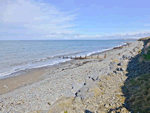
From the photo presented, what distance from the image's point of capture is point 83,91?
8672mm

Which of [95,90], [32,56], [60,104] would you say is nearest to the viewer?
[60,104]

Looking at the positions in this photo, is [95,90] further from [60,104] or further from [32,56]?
[32,56]

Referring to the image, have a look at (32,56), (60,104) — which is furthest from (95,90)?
(32,56)

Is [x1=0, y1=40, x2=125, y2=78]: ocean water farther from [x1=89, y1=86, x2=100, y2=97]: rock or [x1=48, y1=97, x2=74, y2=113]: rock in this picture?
[x1=89, y1=86, x2=100, y2=97]: rock

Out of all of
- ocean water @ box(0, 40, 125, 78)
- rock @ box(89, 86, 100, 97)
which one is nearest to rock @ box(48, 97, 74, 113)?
rock @ box(89, 86, 100, 97)

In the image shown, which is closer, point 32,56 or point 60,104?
point 60,104

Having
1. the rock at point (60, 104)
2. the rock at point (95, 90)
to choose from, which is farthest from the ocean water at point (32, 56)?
the rock at point (95, 90)

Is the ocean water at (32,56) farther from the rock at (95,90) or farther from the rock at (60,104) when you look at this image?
the rock at (95,90)

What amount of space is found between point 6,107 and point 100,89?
286 inches

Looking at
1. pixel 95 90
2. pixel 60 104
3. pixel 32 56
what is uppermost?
pixel 95 90

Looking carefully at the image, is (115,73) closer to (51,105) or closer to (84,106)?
(84,106)

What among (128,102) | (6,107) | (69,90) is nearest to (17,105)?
(6,107)

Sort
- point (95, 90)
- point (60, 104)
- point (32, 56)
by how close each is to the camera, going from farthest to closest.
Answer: point (32, 56) < point (95, 90) < point (60, 104)

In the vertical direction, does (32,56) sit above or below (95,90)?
below
